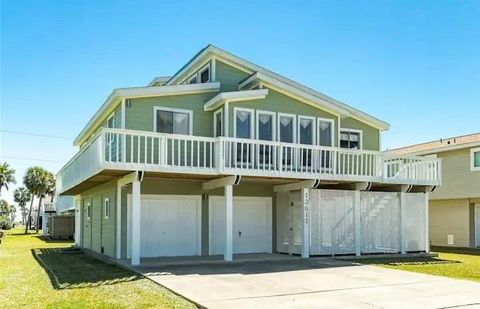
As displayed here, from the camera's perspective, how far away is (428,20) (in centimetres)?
1684

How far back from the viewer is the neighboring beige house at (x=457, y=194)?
26078 mm

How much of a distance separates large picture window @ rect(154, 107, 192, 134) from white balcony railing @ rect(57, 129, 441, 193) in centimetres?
73

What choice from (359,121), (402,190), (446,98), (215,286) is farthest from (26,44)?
(446,98)

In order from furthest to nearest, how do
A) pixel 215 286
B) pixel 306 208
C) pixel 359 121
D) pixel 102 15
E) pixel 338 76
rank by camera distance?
1. pixel 359 121
2. pixel 338 76
3. pixel 306 208
4. pixel 102 15
5. pixel 215 286

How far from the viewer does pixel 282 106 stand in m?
18.5

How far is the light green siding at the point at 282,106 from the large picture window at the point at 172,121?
1661mm

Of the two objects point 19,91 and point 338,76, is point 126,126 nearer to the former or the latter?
point 19,91

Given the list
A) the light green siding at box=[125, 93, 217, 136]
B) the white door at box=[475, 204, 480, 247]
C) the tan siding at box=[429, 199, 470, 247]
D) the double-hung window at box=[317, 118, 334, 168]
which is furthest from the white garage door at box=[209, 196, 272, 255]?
the white door at box=[475, 204, 480, 247]

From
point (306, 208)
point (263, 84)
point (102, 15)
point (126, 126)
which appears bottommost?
point (306, 208)

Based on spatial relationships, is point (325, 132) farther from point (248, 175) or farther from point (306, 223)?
point (248, 175)

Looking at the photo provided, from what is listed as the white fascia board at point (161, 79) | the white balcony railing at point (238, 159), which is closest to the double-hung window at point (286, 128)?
the white balcony railing at point (238, 159)

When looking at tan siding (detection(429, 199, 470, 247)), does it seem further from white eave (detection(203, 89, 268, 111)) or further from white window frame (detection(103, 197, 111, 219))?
white window frame (detection(103, 197, 111, 219))

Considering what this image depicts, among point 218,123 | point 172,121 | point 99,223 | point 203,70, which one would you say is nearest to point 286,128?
point 218,123

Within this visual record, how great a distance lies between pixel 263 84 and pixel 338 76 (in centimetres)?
325
